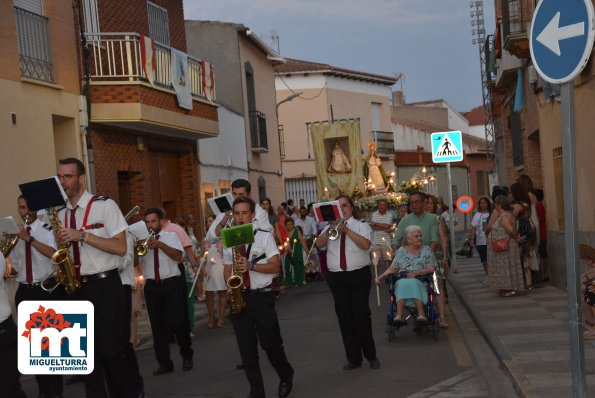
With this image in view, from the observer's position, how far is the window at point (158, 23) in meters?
23.9

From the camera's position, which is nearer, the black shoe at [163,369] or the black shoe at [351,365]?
the black shoe at [351,365]

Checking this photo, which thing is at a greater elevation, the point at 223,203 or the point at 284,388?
the point at 223,203

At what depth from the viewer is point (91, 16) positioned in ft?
66.9

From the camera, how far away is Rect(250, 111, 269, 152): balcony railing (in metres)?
34.4

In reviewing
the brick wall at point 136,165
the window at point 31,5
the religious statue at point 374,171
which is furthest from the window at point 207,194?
the window at point 31,5

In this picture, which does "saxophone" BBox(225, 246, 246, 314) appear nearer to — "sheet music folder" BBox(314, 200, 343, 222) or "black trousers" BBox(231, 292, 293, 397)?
"black trousers" BBox(231, 292, 293, 397)

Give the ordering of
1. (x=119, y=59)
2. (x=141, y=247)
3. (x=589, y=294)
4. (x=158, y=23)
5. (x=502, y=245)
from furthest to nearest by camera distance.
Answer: (x=158, y=23), (x=119, y=59), (x=502, y=245), (x=589, y=294), (x=141, y=247)

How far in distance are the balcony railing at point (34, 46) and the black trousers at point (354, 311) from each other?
29.8ft

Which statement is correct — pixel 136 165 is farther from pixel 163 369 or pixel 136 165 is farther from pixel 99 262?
pixel 99 262

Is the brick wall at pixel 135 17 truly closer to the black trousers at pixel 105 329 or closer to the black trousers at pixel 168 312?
the black trousers at pixel 168 312

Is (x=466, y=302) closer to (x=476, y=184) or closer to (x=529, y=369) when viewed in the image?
(x=529, y=369)

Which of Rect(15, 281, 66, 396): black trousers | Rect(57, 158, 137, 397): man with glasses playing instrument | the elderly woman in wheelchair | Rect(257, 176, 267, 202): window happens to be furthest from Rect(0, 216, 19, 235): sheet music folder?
Rect(257, 176, 267, 202): window

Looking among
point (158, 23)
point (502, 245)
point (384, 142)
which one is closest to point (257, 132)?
point (158, 23)
